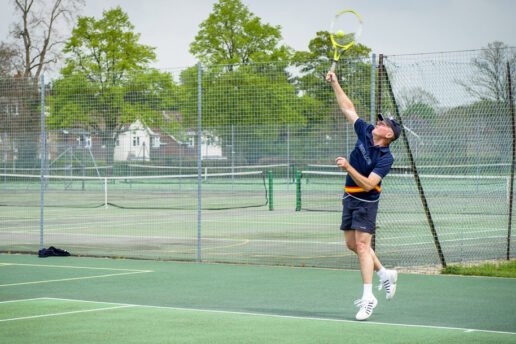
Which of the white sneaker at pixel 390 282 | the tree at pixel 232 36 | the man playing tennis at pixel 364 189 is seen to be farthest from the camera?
the tree at pixel 232 36

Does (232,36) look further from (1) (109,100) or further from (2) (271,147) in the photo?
(1) (109,100)

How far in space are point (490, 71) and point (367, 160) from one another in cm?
441

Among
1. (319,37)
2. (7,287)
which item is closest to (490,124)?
(7,287)

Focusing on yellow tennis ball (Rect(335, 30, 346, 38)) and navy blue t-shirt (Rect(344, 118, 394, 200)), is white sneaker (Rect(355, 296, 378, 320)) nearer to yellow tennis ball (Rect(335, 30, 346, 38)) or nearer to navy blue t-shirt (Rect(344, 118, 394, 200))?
navy blue t-shirt (Rect(344, 118, 394, 200))

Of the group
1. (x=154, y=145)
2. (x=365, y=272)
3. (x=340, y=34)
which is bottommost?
(x=365, y=272)

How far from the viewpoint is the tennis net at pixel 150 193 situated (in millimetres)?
30428

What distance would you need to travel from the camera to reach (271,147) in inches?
964

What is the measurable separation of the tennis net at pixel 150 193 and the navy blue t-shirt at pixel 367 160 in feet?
62.9

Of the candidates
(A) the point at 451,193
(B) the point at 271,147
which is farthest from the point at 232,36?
(A) the point at 451,193

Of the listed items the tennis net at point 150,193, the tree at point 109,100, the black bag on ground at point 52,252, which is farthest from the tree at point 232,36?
the black bag on ground at point 52,252

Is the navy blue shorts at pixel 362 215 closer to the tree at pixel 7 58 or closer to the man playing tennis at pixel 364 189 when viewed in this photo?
the man playing tennis at pixel 364 189

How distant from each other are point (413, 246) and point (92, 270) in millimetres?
5456

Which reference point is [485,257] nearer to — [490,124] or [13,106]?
[490,124]

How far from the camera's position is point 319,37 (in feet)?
222
